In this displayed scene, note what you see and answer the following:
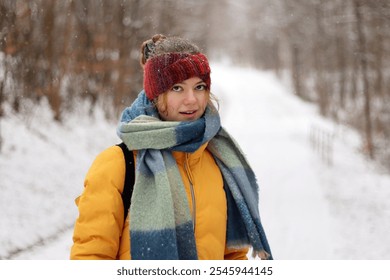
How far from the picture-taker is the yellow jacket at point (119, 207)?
201 cm

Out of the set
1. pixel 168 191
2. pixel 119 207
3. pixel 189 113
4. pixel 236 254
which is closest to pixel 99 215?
pixel 119 207

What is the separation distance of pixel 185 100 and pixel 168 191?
1.40 feet

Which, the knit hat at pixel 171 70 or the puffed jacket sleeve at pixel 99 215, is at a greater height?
the knit hat at pixel 171 70

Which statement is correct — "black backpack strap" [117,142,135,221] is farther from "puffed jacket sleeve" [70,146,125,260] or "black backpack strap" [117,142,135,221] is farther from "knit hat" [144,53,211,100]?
"knit hat" [144,53,211,100]

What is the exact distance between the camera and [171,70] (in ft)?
7.22

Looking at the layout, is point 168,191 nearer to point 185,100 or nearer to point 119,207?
point 119,207

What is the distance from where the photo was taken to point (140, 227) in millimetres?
2064

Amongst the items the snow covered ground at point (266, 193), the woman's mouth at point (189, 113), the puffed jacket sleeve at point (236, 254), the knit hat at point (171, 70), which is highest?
the knit hat at point (171, 70)

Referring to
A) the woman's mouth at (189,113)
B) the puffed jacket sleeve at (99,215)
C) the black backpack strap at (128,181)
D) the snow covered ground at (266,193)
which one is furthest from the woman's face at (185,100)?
the snow covered ground at (266,193)

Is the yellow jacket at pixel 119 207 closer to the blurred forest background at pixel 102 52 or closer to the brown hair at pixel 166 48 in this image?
the brown hair at pixel 166 48

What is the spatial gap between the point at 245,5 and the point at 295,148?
6860cm
